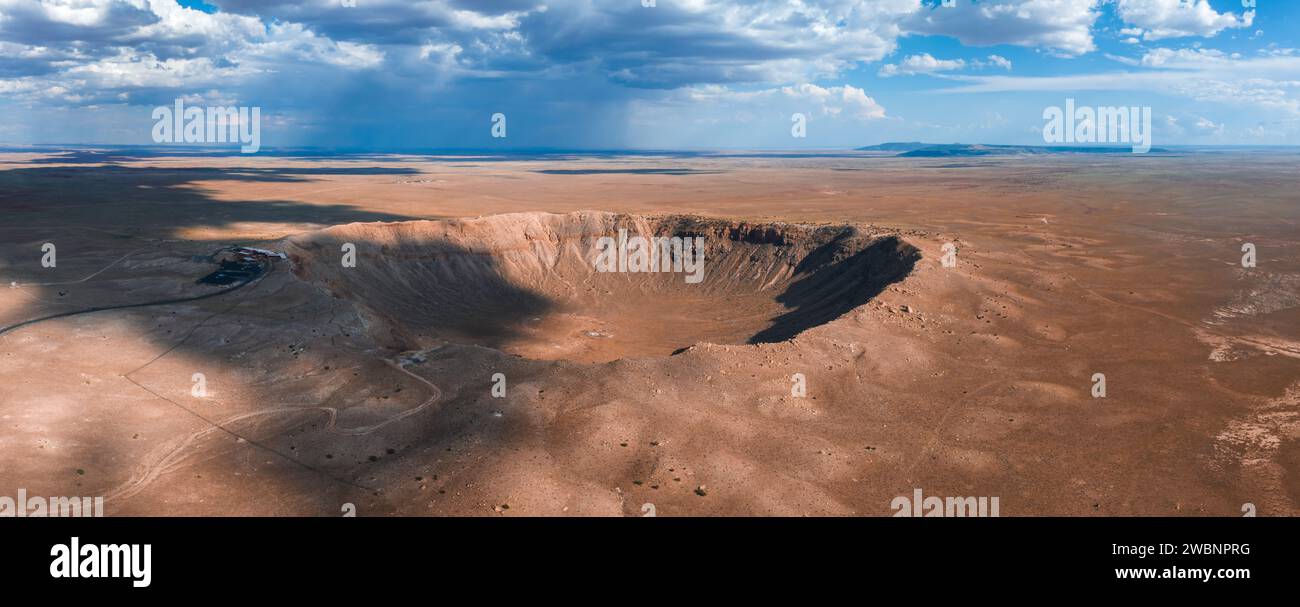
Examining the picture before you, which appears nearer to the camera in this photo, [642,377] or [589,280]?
[642,377]

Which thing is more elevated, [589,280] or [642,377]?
[589,280]

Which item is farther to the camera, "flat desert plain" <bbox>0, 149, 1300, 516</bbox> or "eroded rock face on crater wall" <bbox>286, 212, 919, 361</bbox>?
Answer: "eroded rock face on crater wall" <bbox>286, 212, 919, 361</bbox>

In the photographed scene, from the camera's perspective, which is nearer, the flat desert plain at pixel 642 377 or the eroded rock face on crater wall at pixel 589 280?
the flat desert plain at pixel 642 377

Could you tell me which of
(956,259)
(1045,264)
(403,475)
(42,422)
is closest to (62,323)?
(42,422)

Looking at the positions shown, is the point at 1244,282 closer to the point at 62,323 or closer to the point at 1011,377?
the point at 1011,377
